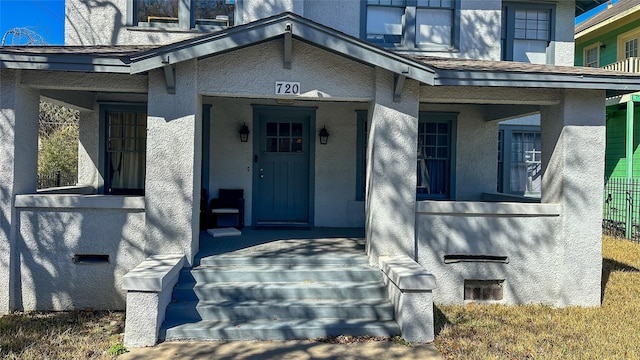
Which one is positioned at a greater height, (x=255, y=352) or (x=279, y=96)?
(x=279, y=96)

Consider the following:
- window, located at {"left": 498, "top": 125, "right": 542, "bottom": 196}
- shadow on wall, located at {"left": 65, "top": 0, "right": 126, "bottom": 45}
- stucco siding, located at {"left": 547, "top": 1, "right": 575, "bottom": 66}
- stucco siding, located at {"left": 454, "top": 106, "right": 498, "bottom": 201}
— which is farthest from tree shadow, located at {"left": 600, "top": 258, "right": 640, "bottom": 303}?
shadow on wall, located at {"left": 65, "top": 0, "right": 126, "bottom": 45}

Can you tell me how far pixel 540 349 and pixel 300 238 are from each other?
4.14 m

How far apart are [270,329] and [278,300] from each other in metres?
0.59

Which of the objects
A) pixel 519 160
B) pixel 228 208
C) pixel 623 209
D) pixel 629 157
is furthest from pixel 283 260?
pixel 629 157

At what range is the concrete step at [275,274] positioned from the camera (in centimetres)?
610

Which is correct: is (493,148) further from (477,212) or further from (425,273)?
(425,273)

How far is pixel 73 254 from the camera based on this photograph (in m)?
6.29

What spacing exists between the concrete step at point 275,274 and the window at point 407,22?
4.83 metres

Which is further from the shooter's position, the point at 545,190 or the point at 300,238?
the point at 300,238

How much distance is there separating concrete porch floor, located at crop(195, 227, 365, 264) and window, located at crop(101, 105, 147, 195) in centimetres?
185

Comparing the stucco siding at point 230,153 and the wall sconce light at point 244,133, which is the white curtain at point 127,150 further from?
the wall sconce light at point 244,133

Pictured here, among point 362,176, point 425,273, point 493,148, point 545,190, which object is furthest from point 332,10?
point 425,273

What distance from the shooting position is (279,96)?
6.34 meters

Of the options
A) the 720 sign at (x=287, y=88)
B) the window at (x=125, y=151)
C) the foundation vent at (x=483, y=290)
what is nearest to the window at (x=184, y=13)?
the window at (x=125, y=151)
